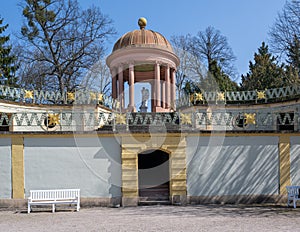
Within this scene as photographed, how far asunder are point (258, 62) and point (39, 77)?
24.7 meters

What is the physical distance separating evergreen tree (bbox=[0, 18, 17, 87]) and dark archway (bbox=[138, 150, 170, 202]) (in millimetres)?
18366

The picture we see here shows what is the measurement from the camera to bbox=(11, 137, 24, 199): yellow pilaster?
1052 centimetres

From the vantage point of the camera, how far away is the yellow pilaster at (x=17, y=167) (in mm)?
10516

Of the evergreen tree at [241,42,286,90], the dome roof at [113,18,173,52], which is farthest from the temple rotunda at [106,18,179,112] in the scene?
the evergreen tree at [241,42,286,90]

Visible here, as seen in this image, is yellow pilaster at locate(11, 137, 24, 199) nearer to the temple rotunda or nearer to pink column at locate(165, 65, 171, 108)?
the temple rotunda

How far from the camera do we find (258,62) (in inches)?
1379

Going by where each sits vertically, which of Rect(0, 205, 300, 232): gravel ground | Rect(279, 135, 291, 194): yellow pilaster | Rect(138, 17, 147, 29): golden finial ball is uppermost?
Rect(138, 17, 147, 29): golden finial ball

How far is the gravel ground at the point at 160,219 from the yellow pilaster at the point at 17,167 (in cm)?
82

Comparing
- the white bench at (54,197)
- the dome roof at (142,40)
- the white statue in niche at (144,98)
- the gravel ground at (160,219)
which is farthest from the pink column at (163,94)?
the white bench at (54,197)

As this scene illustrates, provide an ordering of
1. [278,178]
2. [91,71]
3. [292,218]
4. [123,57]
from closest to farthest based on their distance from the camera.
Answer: [292,218] → [278,178] → [123,57] → [91,71]

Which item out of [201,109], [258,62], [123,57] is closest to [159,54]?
[123,57]

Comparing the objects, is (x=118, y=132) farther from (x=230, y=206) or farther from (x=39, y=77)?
(x=39, y=77)

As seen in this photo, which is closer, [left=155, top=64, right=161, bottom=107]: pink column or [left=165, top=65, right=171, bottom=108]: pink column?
[left=155, top=64, right=161, bottom=107]: pink column

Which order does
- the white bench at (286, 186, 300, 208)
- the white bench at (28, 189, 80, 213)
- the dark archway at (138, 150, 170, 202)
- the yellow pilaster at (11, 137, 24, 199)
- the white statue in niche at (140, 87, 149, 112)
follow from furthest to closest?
the white statue in niche at (140, 87, 149, 112) → the dark archway at (138, 150, 170, 202) → the yellow pilaster at (11, 137, 24, 199) → the white bench at (286, 186, 300, 208) → the white bench at (28, 189, 80, 213)
